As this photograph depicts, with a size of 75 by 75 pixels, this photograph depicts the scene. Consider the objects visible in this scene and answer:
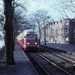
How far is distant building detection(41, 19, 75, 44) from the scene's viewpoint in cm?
10300

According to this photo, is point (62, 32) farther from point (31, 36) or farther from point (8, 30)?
point (8, 30)

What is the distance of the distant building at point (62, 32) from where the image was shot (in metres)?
103

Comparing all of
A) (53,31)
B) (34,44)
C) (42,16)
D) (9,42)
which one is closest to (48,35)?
(53,31)

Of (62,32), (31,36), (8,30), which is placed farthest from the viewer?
(62,32)

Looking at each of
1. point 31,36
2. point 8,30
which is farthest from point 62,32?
point 8,30

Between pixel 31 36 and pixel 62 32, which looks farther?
pixel 62 32

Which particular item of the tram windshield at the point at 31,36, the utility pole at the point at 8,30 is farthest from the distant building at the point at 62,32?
the utility pole at the point at 8,30

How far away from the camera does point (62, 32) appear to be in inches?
4370

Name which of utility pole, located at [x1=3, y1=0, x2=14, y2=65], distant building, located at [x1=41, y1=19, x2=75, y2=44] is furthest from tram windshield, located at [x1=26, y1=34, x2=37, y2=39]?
distant building, located at [x1=41, y1=19, x2=75, y2=44]

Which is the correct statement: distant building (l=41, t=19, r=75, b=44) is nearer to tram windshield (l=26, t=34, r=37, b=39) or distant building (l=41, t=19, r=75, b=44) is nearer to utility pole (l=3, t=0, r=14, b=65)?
tram windshield (l=26, t=34, r=37, b=39)

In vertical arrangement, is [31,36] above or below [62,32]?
below

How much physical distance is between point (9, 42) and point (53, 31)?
4204 inches

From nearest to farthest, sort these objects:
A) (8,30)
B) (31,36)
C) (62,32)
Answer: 1. (8,30)
2. (31,36)
3. (62,32)

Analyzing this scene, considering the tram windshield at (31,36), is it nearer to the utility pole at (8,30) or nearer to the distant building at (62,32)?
the utility pole at (8,30)
